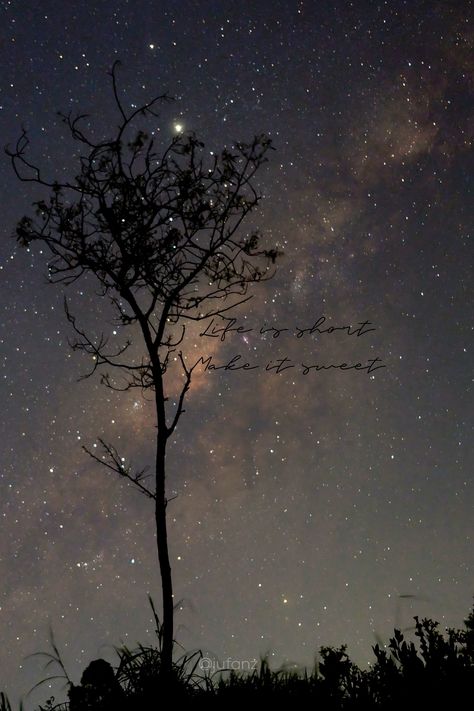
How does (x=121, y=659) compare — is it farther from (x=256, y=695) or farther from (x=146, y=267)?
(x=146, y=267)

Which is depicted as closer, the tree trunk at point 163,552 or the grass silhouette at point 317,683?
the grass silhouette at point 317,683

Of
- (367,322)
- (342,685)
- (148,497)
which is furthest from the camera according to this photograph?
(367,322)

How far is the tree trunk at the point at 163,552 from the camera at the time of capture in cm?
609

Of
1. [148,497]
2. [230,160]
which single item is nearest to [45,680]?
[148,497]

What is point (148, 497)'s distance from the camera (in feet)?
22.4

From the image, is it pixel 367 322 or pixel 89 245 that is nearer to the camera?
pixel 89 245

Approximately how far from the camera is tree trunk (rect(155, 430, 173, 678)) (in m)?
6.09

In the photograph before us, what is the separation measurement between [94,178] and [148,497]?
11.9ft

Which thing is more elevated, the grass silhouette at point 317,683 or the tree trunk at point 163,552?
the tree trunk at point 163,552

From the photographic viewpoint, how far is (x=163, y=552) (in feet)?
21.3

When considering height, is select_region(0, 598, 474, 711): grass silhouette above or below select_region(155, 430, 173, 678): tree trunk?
below

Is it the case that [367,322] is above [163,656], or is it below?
above

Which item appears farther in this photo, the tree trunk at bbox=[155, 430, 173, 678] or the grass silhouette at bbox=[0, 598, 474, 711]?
the tree trunk at bbox=[155, 430, 173, 678]

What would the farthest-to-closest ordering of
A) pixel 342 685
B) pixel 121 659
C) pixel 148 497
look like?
pixel 148 497 < pixel 121 659 < pixel 342 685
